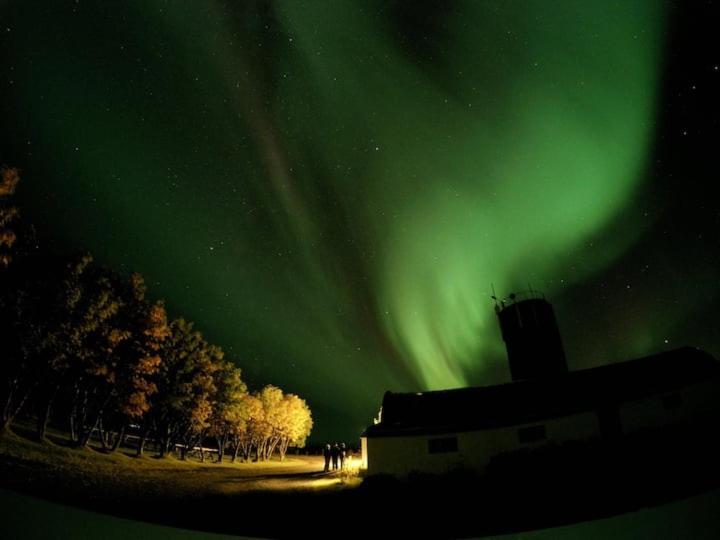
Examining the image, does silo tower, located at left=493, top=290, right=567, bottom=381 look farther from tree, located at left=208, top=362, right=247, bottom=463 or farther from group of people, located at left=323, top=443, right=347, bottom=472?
tree, located at left=208, top=362, right=247, bottom=463


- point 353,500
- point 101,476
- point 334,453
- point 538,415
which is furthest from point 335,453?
point 101,476

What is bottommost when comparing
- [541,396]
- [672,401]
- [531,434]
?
[531,434]

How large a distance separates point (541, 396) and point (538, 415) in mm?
3886

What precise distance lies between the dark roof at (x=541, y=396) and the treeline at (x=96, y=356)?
51.8 feet

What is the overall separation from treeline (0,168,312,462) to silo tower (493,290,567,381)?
28358 mm

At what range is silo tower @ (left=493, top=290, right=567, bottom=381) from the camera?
115 feet

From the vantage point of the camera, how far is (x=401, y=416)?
2452 centimetres

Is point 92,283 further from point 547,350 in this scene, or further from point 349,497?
point 547,350

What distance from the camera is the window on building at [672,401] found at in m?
22.2

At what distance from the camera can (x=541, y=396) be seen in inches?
983

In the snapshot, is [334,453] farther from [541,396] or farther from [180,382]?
[541,396]

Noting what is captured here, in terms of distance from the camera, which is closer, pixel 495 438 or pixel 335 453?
pixel 495 438

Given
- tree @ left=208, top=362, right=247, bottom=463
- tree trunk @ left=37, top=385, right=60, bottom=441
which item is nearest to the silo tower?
tree @ left=208, top=362, right=247, bottom=463

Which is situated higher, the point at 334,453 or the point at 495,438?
the point at 334,453
